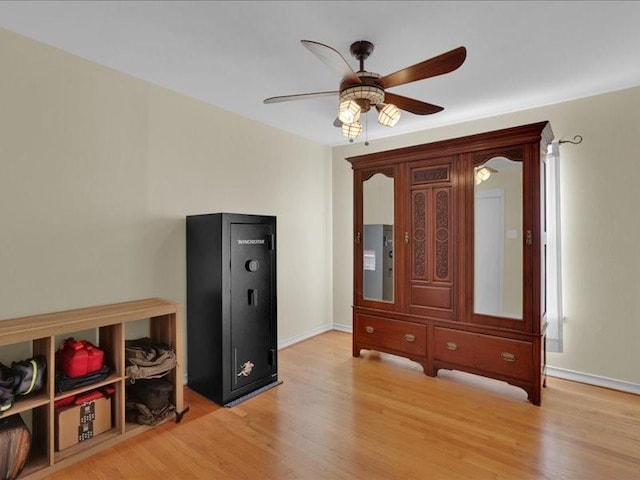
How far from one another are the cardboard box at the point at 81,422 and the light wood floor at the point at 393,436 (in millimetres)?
163

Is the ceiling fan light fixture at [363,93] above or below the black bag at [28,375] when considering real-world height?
above

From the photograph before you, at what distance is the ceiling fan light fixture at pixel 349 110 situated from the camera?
2.07m

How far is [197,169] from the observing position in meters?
3.22

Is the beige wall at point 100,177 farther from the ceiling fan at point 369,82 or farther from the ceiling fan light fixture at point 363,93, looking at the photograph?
the ceiling fan light fixture at point 363,93

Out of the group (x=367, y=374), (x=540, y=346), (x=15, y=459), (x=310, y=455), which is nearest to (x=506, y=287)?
(x=540, y=346)

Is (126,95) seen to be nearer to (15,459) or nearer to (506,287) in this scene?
(15,459)

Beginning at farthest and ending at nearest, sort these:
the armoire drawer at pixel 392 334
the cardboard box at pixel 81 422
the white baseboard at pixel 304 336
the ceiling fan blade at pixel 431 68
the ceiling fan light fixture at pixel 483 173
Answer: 1. the white baseboard at pixel 304 336
2. the armoire drawer at pixel 392 334
3. the ceiling fan light fixture at pixel 483 173
4. the cardboard box at pixel 81 422
5. the ceiling fan blade at pixel 431 68

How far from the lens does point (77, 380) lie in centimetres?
211

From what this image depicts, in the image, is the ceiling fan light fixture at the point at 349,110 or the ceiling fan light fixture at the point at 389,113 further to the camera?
the ceiling fan light fixture at the point at 389,113

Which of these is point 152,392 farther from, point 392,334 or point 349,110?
point 349,110

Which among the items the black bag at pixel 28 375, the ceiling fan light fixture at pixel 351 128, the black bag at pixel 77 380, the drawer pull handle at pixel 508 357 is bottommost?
the drawer pull handle at pixel 508 357

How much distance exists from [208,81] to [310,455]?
9.37 feet

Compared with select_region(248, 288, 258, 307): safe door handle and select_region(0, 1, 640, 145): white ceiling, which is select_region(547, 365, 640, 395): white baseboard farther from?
select_region(248, 288, 258, 307): safe door handle

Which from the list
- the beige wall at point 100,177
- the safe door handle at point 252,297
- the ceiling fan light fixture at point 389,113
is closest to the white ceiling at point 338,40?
the beige wall at point 100,177
